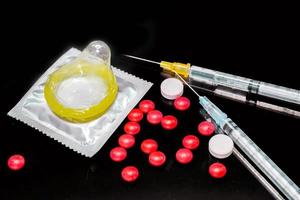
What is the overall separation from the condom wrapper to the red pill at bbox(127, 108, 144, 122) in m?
0.01

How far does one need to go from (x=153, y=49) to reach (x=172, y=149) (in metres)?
0.27

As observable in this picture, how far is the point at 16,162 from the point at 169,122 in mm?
290

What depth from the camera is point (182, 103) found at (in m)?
0.99

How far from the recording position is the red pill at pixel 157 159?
0.91 metres

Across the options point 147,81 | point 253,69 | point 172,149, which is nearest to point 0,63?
point 147,81

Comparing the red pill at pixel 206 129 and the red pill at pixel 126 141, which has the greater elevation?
the red pill at pixel 206 129

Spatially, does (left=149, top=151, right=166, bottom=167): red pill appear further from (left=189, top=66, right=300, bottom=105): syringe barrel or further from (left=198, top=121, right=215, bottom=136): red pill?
(left=189, top=66, right=300, bottom=105): syringe barrel

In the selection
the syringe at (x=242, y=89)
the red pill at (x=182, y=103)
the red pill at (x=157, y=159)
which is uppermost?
the syringe at (x=242, y=89)

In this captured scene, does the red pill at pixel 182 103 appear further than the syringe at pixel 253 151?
Yes

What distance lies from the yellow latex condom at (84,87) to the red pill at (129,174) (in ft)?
0.44

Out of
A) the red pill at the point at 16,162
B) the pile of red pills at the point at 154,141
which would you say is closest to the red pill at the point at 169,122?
the pile of red pills at the point at 154,141

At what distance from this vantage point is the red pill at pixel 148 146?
0.93m

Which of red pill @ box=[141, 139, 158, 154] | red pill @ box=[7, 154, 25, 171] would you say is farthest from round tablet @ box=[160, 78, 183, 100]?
red pill @ box=[7, 154, 25, 171]

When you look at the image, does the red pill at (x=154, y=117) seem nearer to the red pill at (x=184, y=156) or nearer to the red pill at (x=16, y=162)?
the red pill at (x=184, y=156)
